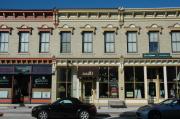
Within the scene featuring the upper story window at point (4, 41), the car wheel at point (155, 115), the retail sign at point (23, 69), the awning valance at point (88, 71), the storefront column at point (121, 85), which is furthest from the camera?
the upper story window at point (4, 41)

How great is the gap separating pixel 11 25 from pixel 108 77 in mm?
10691

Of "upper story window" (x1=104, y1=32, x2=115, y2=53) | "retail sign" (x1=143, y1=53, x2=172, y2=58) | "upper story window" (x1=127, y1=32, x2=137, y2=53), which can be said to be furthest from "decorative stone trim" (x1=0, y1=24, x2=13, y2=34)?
"retail sign" (x1=143, y1=53, x2=172, y2=58)

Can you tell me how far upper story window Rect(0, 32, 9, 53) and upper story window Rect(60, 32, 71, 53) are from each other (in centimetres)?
538

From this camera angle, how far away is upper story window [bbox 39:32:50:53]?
28.5m

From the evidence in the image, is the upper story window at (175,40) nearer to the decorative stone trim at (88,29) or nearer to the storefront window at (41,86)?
the decorative stone trim at (88,29)

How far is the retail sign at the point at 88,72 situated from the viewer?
90.9 ft

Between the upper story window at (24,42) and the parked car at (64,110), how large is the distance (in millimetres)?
11805

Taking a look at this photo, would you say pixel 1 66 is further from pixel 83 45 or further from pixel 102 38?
pixel 102 38

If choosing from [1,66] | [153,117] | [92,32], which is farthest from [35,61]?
[153,117]

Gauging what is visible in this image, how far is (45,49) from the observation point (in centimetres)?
2855

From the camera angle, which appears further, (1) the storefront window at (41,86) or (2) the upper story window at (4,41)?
(2) the upper story window at (4,41)

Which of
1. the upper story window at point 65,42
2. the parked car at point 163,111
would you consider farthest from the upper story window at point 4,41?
the parked car at point 163,111

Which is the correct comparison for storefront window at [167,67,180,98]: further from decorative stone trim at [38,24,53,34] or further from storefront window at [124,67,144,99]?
decorative stone trim at [38,24,53,34]

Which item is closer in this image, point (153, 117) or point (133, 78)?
point (153, 117)
